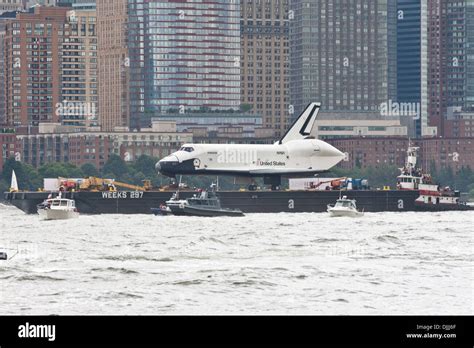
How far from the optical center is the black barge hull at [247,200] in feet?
496

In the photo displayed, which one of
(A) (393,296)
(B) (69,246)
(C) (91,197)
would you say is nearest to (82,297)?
(A) (393,296)

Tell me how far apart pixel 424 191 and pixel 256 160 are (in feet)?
71.0

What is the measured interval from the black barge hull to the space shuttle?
303cm

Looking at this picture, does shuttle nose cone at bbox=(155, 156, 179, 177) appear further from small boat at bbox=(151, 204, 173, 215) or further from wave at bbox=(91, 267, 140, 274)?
wave at bbox=(91, 267, 140, 274)

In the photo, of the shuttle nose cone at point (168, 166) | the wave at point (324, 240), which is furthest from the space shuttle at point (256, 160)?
the wave at point (324, 240)

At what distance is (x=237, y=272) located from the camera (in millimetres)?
61281

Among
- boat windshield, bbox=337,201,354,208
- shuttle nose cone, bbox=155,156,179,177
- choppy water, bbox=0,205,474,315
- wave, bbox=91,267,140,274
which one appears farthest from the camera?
shuttle nose cone, bbox=155,156,179,177

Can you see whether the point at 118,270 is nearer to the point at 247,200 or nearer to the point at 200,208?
the point at 200,208

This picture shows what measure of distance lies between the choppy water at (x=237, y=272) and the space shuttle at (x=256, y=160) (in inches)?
2120

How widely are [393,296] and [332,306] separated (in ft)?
12.1

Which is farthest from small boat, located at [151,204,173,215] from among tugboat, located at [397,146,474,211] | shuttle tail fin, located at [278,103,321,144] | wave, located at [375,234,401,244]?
wave, located at [375,234,401,244]

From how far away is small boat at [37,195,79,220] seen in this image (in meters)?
133
